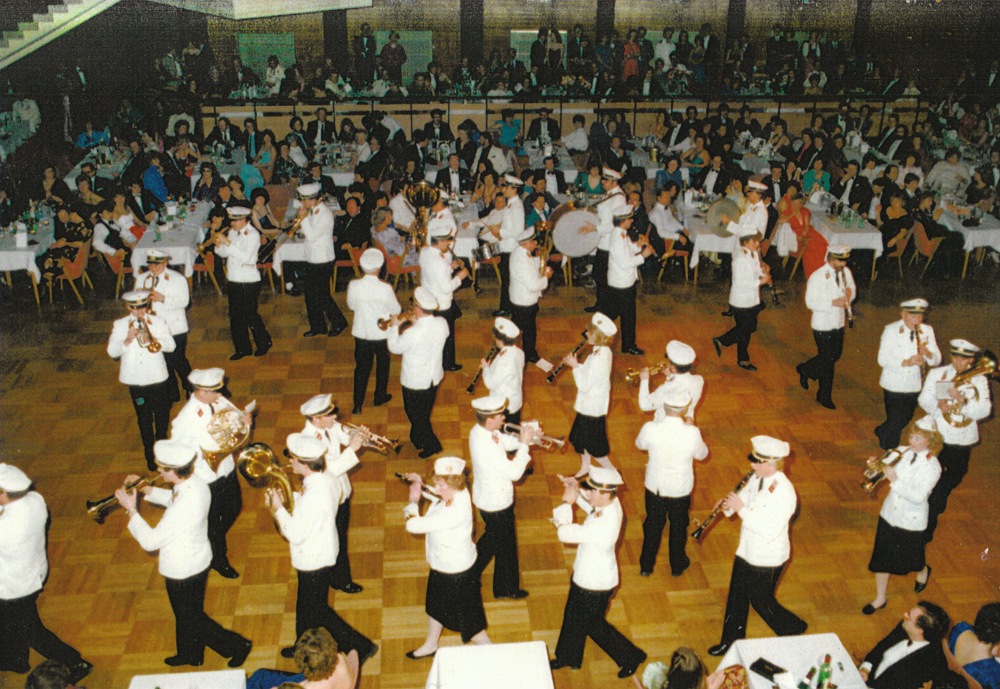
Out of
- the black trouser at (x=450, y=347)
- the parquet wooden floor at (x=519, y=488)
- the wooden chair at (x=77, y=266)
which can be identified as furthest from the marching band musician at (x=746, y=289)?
the wooden chair at (x=77, y=266)

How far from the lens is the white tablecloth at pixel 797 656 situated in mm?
3975

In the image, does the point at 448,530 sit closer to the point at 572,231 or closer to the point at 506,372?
the point at 506,372

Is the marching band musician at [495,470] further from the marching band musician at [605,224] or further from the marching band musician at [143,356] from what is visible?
the marching band musician at [605,224]

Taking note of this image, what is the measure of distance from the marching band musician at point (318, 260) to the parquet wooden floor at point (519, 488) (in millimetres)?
202

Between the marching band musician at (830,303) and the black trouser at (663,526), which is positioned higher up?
the marching band musician at (830,303)

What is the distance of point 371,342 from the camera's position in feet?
23.7

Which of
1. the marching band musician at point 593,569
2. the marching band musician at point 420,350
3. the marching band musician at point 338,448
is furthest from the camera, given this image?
the marching band musician at point 420,350

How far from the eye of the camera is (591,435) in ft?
20.2

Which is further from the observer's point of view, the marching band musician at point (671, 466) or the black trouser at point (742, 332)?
the black trouser at point (742, 332)

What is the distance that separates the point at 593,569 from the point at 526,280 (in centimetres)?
362

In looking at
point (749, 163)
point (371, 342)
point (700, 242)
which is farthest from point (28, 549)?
point (749, 163)

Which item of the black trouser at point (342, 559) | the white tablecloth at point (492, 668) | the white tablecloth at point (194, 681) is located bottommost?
the black trouser at point (342, 559)

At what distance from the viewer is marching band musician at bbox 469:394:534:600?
15.9 ft

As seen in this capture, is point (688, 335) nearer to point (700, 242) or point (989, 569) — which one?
point (700, 242)
